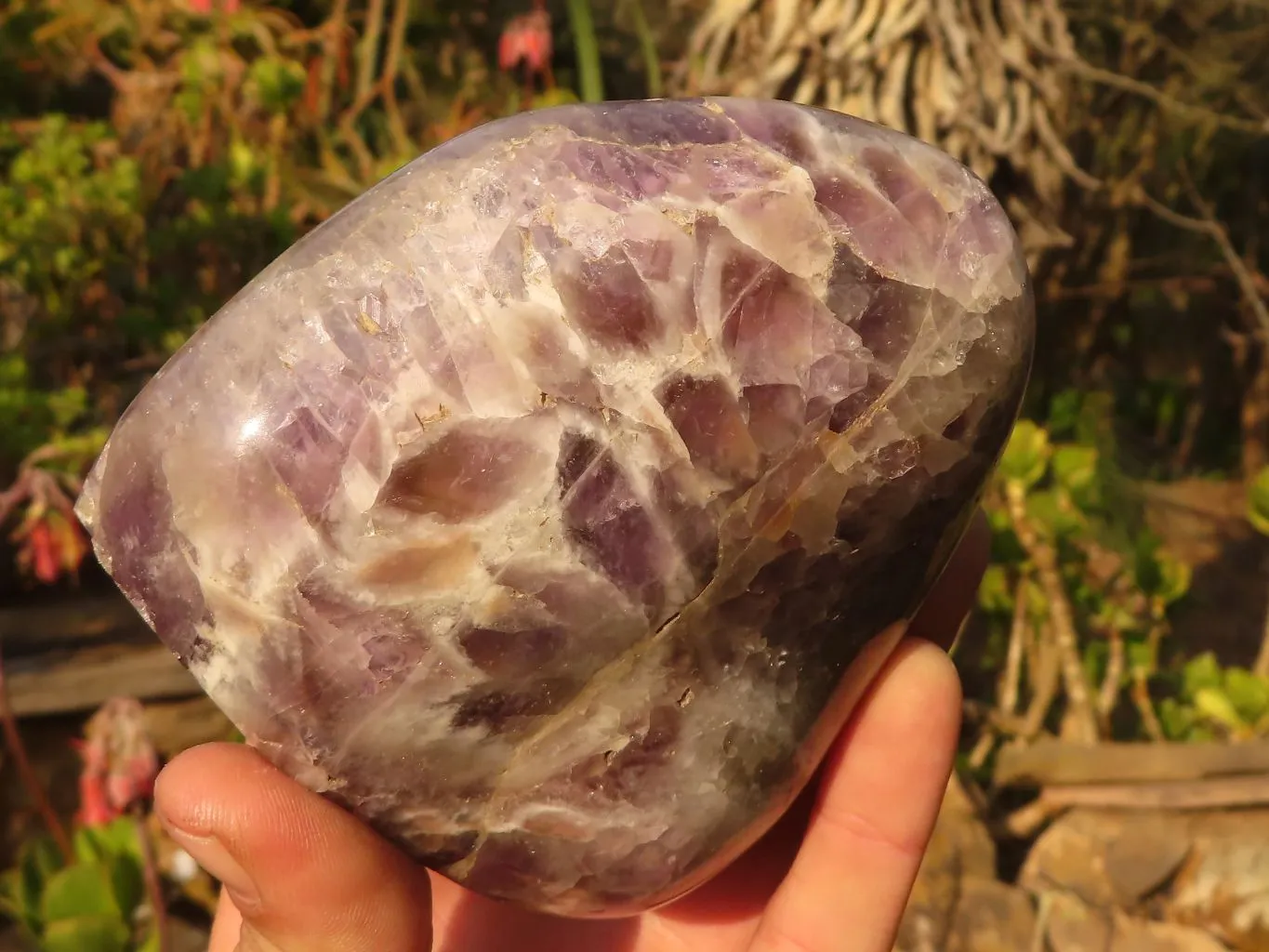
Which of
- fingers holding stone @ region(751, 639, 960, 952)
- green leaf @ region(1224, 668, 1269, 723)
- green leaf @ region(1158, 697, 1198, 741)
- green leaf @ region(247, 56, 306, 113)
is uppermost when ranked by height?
green leaf @ region(247, 56, 306, 113)

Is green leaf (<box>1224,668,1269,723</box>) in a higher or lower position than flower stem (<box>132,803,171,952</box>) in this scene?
lower

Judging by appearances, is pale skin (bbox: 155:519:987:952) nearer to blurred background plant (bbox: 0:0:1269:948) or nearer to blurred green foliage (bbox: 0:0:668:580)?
blurred background plant (bbox: 0:0:1269:948)

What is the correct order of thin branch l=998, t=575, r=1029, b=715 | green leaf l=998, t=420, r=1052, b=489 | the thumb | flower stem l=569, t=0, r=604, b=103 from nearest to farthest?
the thumb < green leaf l=998, t=420, r=1052, b=489 < thin branch l=998, t=575, r=1029, b=715 < flower stem l=569, t=0, r=604, b=103

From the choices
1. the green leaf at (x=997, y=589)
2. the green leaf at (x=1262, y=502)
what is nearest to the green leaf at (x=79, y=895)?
the green leaf at (x=997, y=589)

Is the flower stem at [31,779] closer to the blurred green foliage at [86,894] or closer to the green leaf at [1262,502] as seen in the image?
the blurred green foliage at [86,894]

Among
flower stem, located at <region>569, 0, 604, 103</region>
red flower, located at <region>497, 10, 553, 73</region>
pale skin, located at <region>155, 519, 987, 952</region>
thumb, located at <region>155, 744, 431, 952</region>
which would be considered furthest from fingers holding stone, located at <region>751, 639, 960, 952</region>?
red flower, located at <region>497, 10, 553, 73</region>

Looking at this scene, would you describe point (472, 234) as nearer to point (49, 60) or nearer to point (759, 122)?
point (759, 122)

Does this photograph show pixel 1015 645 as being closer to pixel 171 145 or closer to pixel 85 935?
pixel 85 935
